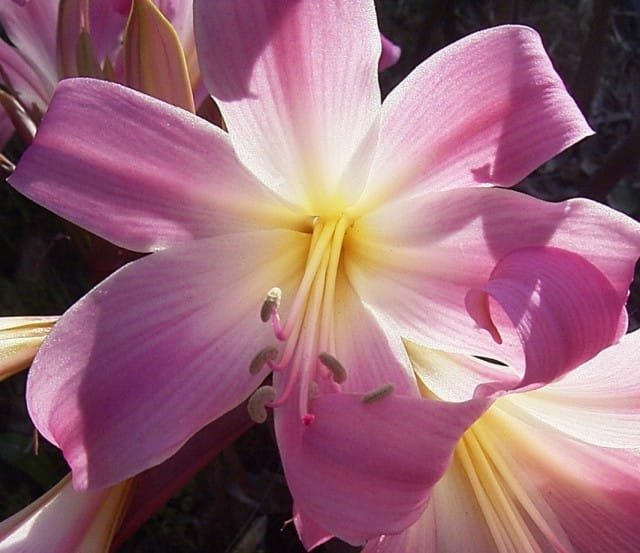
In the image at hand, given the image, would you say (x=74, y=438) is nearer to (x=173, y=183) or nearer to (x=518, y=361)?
(x=173, y=183)

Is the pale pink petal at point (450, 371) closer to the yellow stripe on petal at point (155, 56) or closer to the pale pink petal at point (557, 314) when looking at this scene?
the pale pink petal at point (557, 314)

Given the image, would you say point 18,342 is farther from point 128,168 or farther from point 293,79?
point 293,79

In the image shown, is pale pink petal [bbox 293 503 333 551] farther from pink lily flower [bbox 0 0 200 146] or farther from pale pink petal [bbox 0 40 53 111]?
pale pink petal [bbox 0 40 53 111]

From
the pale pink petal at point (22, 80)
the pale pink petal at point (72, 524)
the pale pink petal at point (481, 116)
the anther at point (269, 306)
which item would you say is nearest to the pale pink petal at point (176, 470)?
the pale pink petal at point (72, 524)

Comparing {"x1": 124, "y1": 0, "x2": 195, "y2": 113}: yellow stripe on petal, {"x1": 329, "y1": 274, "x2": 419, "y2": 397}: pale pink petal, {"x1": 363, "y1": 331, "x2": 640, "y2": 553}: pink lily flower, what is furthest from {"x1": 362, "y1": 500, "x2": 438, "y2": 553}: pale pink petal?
{"x1": 124, "y1": 0, "x2": 195, "y2": 113}: yellow stripe on petal

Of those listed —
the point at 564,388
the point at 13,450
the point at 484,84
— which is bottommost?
the point at 13,450

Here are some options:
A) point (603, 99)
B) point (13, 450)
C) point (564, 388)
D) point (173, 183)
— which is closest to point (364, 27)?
point (173, 183)
